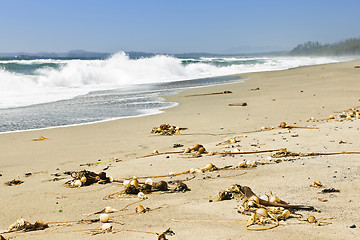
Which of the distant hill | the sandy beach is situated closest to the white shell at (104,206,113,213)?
the sandy beach

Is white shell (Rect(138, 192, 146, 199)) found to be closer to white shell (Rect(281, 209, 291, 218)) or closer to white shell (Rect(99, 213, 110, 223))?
white shell (Rect(99, 213, 110, 223))

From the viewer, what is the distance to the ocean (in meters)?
9.46

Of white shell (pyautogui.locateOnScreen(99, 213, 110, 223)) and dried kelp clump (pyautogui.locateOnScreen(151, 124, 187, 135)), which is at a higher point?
white shell (pyautogui.locateOnScreen(99, 213, 110, 223))

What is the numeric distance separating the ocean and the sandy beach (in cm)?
159

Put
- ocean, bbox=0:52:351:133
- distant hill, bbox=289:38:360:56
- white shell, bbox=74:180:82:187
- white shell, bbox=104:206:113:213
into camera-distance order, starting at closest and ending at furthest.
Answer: white shell, bbox=104:206:113:213 → white shell, bbox=74:180:82:187 → ocean, bbox=0:52:351:133 → distant hill, bbox=289:38:360:56

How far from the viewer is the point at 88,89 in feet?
62.1

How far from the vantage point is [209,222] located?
2424mm

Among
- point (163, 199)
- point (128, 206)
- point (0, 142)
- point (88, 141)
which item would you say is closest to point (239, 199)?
point (163, 199)

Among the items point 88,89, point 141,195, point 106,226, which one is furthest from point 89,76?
point 106,226

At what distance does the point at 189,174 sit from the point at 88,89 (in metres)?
15.8

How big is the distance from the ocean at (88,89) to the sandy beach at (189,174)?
1.59m

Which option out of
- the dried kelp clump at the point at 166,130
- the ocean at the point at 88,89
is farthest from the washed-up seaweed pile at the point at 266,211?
the ocean at the point at 88,89

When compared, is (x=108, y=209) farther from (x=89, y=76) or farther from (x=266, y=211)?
(x=89, y=76)

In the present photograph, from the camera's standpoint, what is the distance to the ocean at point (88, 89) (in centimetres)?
946
